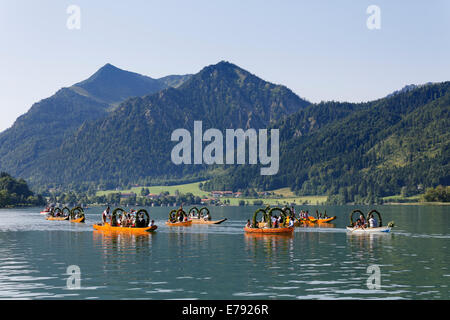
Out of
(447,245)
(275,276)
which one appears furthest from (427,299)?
(447,245)

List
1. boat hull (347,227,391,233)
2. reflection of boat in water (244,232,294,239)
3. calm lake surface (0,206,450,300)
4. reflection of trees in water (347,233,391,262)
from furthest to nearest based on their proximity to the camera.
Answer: boat hull (347,227,391,233)
reflection of boat in water (244,232,294,239)
reflection of trees in water (347,233,391,262)
calm lake surface (0,206,450,300)

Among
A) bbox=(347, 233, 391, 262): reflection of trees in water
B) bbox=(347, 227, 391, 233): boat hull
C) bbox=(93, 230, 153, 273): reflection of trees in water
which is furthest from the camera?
bbox=(347, 227, 391, 233): boat hull

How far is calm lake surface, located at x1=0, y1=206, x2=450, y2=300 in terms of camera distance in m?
55.7

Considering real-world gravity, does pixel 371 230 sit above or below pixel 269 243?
above

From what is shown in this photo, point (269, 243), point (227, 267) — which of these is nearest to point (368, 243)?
point (269, 243)

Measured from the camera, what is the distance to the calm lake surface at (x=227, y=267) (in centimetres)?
5572

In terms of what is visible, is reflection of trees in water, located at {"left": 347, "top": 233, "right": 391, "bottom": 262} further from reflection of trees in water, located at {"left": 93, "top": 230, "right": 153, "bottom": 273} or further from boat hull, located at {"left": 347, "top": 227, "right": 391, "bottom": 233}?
reflection of trees in water, located at {"left": 93, "top": 230, "right": 153, "bottom": 273}

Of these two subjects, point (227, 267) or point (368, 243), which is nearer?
point (227, 267)

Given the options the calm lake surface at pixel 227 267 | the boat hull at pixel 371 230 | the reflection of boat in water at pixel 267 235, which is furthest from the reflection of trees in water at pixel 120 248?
the boat hull at pixel 371 230

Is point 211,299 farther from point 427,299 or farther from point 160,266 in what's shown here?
point 160,266

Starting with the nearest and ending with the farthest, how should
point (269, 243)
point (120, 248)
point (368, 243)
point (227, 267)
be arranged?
point (227, 267) < point (120, 248) < point (269, 243) < point (368, 243)

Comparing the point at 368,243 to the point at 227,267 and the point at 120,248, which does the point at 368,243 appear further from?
the point at 120,248

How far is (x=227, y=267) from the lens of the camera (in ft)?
241

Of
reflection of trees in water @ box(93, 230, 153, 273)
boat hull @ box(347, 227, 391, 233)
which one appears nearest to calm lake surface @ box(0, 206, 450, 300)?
reflection of trees in water @ box(93, 230, 153, 273)
